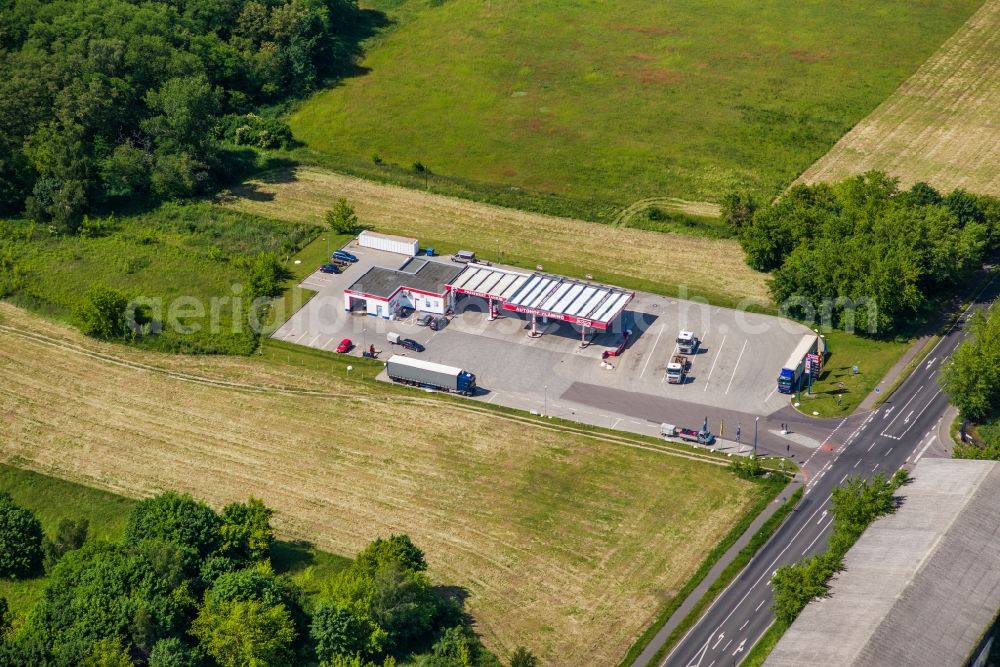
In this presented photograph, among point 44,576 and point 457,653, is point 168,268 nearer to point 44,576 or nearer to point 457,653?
point 44,576

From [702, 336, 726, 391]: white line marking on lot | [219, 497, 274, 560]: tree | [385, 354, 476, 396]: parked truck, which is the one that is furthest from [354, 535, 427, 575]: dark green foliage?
[702, 336, 726, 391]: white line marking on lot

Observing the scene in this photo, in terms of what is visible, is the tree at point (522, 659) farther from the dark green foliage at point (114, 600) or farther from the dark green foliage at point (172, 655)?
the dark green foliage at point (114, 600)

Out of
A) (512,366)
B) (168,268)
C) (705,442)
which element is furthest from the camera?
(168,268)

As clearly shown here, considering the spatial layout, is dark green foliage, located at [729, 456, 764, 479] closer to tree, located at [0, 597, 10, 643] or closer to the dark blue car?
the dark blue car

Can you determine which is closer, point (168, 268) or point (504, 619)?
point (504, 619)

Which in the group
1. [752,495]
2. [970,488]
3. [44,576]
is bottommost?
[44,576]

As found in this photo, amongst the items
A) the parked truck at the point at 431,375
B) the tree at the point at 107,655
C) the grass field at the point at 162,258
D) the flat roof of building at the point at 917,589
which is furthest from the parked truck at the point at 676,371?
the tree at the point at 107,655

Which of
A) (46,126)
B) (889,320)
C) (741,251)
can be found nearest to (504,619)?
(889,320)

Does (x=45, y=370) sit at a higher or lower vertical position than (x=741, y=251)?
lower
